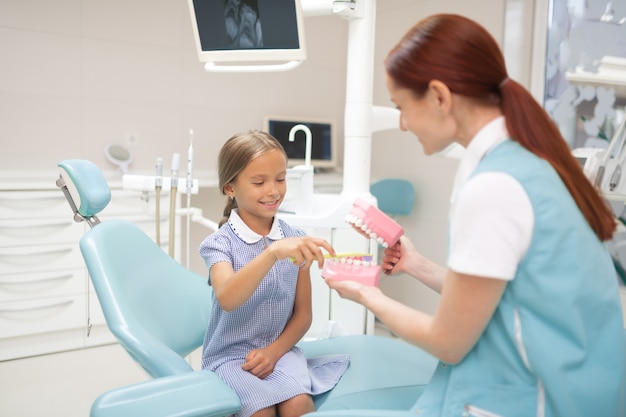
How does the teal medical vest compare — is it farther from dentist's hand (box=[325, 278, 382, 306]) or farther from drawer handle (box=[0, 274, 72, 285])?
drawer handle (box=[0, 274, 72, 285])

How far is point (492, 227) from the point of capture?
85cm

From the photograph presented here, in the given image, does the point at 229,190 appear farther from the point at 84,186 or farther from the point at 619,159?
the point at 619,159

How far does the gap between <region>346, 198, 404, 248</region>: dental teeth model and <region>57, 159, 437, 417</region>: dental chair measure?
379 millimetres

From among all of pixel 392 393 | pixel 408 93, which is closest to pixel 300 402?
pixel 392 393

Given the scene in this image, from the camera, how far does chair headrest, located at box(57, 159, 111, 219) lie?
1.57 meters

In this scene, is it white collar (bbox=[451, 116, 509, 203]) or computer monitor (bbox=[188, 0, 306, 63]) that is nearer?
white collar (bbox=[451, 116, 509, 203])

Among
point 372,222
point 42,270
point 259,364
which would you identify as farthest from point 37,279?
point 372,222

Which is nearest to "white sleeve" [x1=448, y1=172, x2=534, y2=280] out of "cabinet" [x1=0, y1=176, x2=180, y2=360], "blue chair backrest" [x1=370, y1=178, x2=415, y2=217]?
"cabinet" [x1=0, y1=176, x2=180, y2=360]

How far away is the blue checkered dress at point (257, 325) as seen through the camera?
1388 mm

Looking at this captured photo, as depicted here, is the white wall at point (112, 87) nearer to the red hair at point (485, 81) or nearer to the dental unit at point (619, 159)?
the dental unit at point (619, 159)

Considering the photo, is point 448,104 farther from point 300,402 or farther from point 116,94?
point 116,94

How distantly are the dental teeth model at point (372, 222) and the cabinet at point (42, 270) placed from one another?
1.87 meters

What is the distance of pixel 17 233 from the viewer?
2.94 m

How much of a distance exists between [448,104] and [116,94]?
3.09 metres
